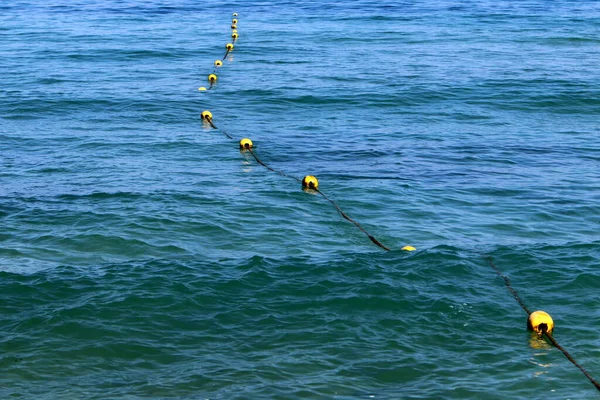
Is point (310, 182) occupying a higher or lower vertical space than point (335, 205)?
higher

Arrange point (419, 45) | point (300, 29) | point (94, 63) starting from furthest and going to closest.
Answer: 1. point (300, 29)
2. point (419, 45)
3. point (94, 63)

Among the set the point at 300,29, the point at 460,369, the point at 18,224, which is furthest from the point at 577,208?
the point at 300,29

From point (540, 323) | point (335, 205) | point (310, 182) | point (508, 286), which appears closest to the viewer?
point (540, 323)

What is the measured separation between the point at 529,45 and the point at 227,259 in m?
20.6

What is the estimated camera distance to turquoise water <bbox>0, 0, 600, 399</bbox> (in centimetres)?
930

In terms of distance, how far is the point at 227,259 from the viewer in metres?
11.9

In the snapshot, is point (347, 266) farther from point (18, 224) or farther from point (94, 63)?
point (94, 63)

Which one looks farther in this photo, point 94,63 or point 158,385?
point 94,63

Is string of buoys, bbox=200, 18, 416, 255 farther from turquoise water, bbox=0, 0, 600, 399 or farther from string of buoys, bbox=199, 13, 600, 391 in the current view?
turquoise water, bbox=0, 0, 600, 399

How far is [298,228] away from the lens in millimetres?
13328

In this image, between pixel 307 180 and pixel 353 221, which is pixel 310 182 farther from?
pixel 353 221

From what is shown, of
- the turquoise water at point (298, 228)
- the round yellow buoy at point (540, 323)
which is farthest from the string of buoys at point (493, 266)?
the turquoise water at point (298, 228)

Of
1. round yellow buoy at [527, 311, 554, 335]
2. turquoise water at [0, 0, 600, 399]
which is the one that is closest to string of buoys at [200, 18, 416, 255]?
turquoise water at [0, 0, 600, 399]

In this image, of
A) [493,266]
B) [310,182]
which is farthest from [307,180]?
[493,266]
